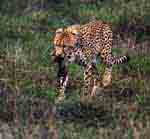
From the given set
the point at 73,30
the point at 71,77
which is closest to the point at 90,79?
the point at 71,77

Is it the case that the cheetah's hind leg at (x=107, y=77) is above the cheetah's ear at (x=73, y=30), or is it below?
below

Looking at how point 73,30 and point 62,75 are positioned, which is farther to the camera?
point 73,30

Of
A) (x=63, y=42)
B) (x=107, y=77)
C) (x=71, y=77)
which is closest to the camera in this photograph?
(x=63, y=42)

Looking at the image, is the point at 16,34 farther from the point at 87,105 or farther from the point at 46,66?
the point at 87,105

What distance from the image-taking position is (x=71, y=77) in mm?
12844

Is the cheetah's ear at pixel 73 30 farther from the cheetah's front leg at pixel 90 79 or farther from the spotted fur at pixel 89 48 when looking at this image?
the cheetah's front leg at pixel 90 79

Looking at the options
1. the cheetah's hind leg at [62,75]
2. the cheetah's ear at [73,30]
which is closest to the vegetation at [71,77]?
the cheetah's hind leg at [62,75]

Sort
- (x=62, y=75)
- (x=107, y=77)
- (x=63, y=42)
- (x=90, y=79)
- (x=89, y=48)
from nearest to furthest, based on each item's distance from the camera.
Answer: (x=63, y=42), (x=62, y=75), (x=90, y=79), (x=89, y=48), (x=107, y=77)

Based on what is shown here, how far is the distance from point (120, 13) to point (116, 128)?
10.7 metres

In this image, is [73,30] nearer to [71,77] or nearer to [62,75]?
[62,75]

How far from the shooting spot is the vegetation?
8.96m

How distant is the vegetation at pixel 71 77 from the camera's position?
896 cm

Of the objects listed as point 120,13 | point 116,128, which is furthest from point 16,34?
point 116,128

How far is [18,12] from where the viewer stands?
2064cm
